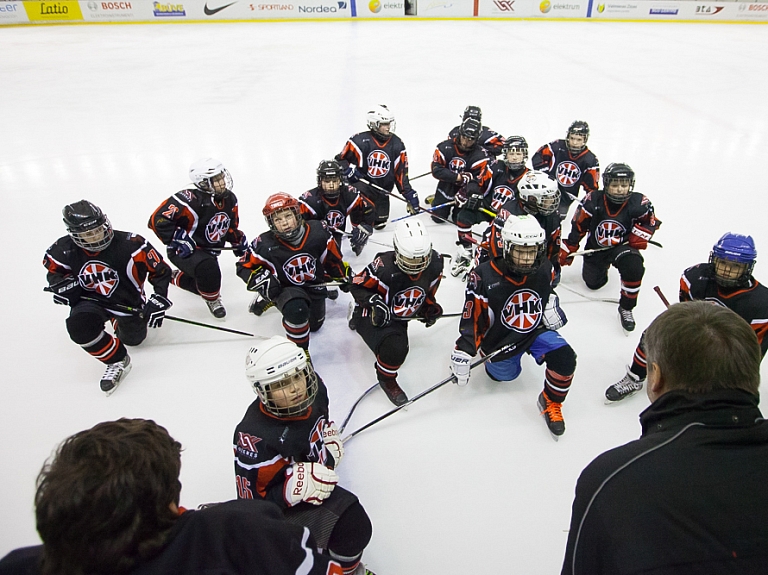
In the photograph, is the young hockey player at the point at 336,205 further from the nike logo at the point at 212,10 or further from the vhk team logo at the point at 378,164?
the nike logo at the point at 212,10

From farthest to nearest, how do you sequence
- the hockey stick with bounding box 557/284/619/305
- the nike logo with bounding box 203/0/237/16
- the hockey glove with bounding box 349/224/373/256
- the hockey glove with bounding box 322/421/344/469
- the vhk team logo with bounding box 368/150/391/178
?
the nike logo with bounding box 203/0/237/16 < the vhk team logo with bounding box 368/150/391/178 < the hockey glove with bounding box 349/224/373/256 < the hockey stick with bounding box 557/284/619/305 < the hockey glove with bounding box 322/421/344/469

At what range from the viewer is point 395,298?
2.51 metres

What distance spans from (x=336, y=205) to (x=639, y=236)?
6.81ft

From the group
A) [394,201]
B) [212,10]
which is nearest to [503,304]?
[394,201]

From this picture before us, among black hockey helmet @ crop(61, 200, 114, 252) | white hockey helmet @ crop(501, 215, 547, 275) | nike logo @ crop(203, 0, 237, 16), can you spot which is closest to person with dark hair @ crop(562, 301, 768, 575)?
white hockey helmet @ crop(501, 215, 547, 275)

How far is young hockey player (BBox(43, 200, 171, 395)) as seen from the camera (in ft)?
8.30

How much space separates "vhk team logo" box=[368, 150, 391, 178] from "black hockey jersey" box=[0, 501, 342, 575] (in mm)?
3741

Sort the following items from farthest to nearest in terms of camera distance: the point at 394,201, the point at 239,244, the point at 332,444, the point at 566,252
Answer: the point at 394,201 < the point at 239,244 < the point at 566,252 < the point at 332,444

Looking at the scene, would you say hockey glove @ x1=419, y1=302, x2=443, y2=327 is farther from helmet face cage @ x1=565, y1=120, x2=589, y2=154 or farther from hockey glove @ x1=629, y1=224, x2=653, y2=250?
helmet face cage @ x1=565, y1=120, x2=589, y2=154

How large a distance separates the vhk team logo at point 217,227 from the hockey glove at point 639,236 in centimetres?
272

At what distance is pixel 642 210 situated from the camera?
3156mm

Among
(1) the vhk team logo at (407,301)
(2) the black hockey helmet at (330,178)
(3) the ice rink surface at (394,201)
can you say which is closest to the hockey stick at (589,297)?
(3) the ice rink surface at (394,201)

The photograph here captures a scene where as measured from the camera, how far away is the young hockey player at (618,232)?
9.96 ft

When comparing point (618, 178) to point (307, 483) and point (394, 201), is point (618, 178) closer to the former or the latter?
point (394, 201)
